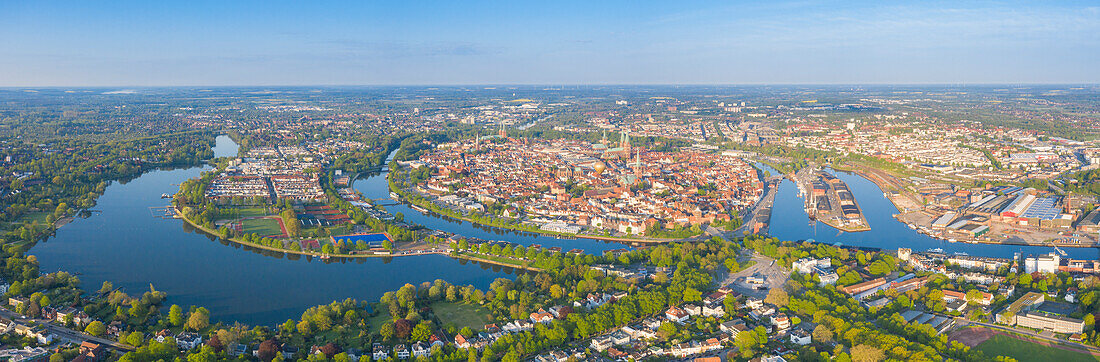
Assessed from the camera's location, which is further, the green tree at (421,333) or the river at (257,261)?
the river at (257,261)

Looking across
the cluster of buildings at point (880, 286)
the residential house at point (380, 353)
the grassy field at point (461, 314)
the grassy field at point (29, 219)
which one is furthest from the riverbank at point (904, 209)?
the grassy field at point (29, 219)

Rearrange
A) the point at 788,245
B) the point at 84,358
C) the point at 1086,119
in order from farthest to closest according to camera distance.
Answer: the point at 1086,119 < the point at 788,245 < the point at 84,358

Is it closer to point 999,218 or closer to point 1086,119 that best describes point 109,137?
point 999,218

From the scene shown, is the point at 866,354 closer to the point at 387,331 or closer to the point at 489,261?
the point at 387,331

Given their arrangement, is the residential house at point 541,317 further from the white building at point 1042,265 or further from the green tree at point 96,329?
the white building at point 1042,265

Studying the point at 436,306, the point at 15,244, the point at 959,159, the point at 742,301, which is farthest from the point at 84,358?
the point at 959,159

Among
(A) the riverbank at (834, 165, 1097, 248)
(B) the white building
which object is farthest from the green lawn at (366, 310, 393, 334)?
(A) the riverbank at (834, 165, 1097, 248)
